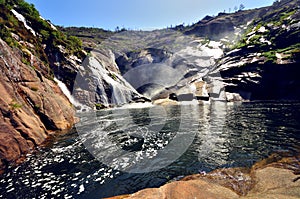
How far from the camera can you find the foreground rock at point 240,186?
7254mm

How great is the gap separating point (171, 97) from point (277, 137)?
5599 cm

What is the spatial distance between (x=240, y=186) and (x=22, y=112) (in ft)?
61.7

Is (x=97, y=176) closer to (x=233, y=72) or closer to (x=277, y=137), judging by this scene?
(x=277, y=137)

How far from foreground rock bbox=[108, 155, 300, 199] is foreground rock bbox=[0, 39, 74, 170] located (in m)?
10.6

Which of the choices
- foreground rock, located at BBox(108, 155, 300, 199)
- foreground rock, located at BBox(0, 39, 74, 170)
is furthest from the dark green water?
foreground rock, located at BBox(108, 155, 300, 199)

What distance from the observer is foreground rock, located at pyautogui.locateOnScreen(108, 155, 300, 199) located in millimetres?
7254

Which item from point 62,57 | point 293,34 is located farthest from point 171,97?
point 293,34

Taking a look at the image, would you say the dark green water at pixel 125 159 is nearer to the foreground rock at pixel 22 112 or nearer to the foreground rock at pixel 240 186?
the foreground rock at pixel 22 112

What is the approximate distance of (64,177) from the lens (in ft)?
35.4

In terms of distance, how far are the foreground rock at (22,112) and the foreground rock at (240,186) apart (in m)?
10.6

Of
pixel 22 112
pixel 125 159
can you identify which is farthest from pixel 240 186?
pixel 22 112

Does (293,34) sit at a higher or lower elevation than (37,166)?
higher

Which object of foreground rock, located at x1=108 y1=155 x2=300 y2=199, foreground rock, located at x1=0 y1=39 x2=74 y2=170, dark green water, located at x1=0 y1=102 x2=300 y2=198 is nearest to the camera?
foreground rock, located at x1=108 y1=155 x2=300 y2=199

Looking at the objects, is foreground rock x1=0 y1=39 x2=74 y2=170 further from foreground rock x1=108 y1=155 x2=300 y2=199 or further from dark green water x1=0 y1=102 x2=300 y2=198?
foreground rock x1=108 y1=155 x2=300 y2=199
